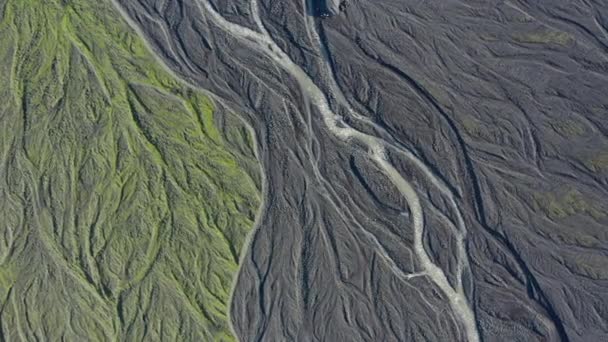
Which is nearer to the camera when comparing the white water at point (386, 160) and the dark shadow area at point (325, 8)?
the white water at point (386, 160)

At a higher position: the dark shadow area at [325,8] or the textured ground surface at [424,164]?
the dark shadow area at [325,8]

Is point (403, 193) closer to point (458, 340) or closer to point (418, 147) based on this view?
point (418, 147)

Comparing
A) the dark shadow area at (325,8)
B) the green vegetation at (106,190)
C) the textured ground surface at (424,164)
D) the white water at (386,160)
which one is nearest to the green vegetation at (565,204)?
the textured ground surface at (424,164)

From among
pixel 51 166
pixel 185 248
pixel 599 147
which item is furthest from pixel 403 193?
pixel 51 166

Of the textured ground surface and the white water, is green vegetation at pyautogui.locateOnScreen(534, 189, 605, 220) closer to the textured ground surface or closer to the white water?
the textured ground surface

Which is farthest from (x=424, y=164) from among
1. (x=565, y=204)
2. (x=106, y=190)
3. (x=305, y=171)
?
(x=106, y=190)

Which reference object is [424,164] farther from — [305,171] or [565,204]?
[565,204]

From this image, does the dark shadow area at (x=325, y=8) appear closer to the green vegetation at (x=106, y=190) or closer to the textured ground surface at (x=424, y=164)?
the textured ground surface at (x=424, y=164)
